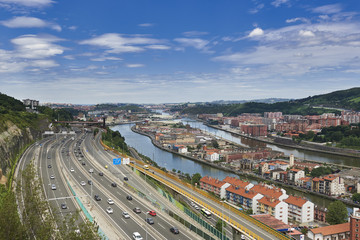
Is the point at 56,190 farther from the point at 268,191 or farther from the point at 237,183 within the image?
the point at 268,191

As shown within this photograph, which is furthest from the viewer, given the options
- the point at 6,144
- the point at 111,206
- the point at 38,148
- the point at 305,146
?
the point at 305,146

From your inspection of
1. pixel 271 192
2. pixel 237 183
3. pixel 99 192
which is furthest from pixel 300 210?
pixel 99 192

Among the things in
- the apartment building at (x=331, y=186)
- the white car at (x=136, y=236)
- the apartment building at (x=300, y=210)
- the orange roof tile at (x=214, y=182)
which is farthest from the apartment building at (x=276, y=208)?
the white car at (x=136, y=236)

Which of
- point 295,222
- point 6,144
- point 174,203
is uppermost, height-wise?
point 6,144

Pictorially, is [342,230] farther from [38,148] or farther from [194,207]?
[38,148]

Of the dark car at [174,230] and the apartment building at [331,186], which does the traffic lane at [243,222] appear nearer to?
the dark car at [174,230]

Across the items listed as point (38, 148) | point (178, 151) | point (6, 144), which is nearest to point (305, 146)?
point (178, 151)

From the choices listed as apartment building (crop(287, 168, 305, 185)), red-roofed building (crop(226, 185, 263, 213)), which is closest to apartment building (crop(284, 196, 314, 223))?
red-roofed building (crop(226, 185, 263, 213))

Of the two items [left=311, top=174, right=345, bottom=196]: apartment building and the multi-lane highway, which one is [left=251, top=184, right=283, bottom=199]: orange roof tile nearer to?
[left=311, top=174, right=345, bottom=196]: apartment building
